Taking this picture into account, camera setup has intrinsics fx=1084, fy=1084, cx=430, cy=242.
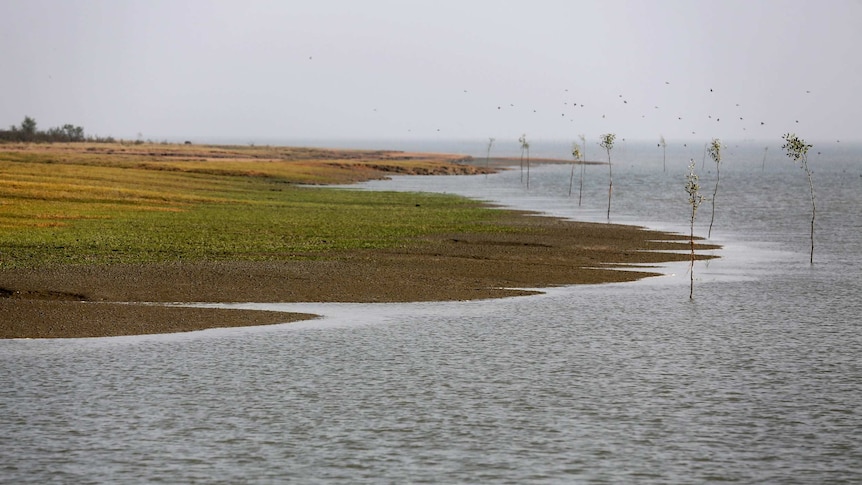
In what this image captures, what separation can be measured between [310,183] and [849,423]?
101550mm

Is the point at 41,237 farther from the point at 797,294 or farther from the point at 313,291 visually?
the point at 797,294

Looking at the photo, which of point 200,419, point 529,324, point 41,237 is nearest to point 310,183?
point 41,237

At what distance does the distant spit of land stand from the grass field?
128mm

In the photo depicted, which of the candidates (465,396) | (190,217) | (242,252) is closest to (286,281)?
(242,252)

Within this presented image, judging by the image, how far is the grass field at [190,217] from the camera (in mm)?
47406

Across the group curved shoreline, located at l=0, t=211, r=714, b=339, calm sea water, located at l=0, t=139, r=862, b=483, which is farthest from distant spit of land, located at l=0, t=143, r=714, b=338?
calm sea water, located at l=0, t=139, r=862, b=483

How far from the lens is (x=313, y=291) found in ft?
128

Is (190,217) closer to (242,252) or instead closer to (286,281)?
(242,252)

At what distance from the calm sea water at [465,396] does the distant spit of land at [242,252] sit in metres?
2.37

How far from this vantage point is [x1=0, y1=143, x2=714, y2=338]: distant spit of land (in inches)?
1364

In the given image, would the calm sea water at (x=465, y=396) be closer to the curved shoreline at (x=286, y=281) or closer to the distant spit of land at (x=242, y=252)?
the curved shoreline at (x=286, y=281)

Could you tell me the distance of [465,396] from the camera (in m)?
24.4

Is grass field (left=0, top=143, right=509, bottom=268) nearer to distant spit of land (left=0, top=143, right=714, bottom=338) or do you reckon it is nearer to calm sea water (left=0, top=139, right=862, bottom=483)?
distant spit of land (left=0, top=143, right=714, bottom=338)

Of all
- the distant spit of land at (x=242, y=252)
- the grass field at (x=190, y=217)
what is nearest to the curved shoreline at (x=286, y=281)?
the distant spit of land at (x=242, y=252)
